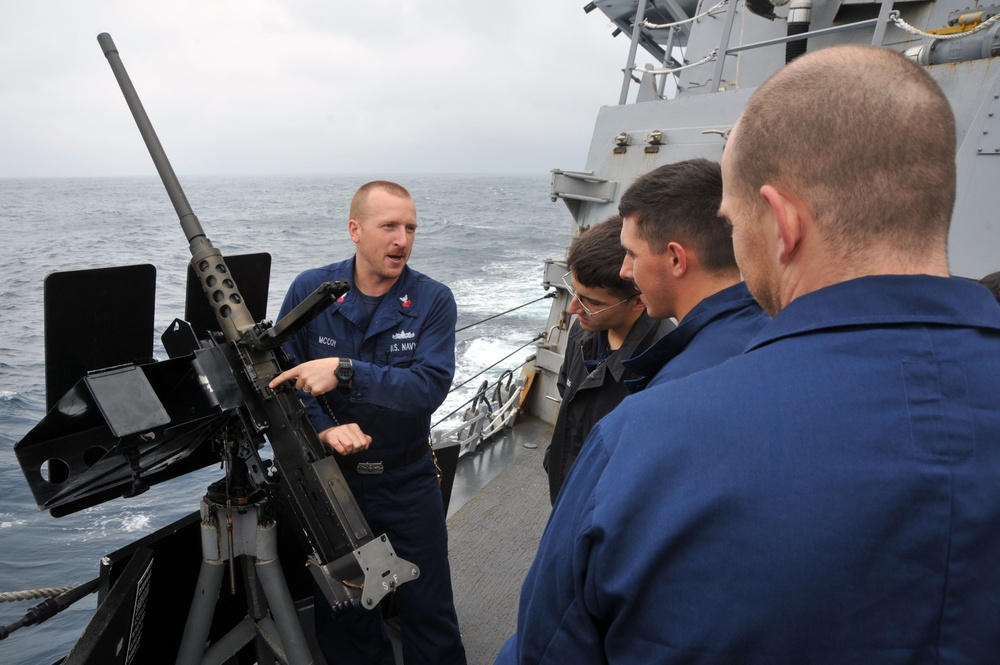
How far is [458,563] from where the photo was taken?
12.7 feet

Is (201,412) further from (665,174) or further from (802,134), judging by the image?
(802,134)

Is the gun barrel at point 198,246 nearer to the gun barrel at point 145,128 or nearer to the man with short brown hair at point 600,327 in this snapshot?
the gun barrel at point 145,128

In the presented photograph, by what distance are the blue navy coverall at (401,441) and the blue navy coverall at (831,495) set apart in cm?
180

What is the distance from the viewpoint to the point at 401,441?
2.54 m

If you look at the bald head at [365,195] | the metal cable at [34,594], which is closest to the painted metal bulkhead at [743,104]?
the bald head at [365,195]

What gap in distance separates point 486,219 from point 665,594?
40.2 meters

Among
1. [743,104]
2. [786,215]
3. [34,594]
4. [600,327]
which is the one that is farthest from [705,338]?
[743,104]

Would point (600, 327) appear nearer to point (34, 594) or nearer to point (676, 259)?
point (676, 259)

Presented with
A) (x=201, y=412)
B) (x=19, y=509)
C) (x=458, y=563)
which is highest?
(x=201, y=412)

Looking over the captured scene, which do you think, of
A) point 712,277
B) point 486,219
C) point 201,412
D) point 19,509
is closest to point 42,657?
point 19,509

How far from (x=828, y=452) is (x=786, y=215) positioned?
299 mm

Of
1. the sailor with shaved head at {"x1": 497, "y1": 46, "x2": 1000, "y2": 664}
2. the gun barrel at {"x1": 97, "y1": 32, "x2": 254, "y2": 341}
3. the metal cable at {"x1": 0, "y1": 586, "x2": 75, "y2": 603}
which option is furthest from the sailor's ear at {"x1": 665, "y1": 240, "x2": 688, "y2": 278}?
the metal cable at {"x1": 0, "y1": 586, "x2": 75, "y2": 603}

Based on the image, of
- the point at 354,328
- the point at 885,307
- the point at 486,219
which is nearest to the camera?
the point at 885,307

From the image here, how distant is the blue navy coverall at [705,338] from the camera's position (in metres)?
1.30
